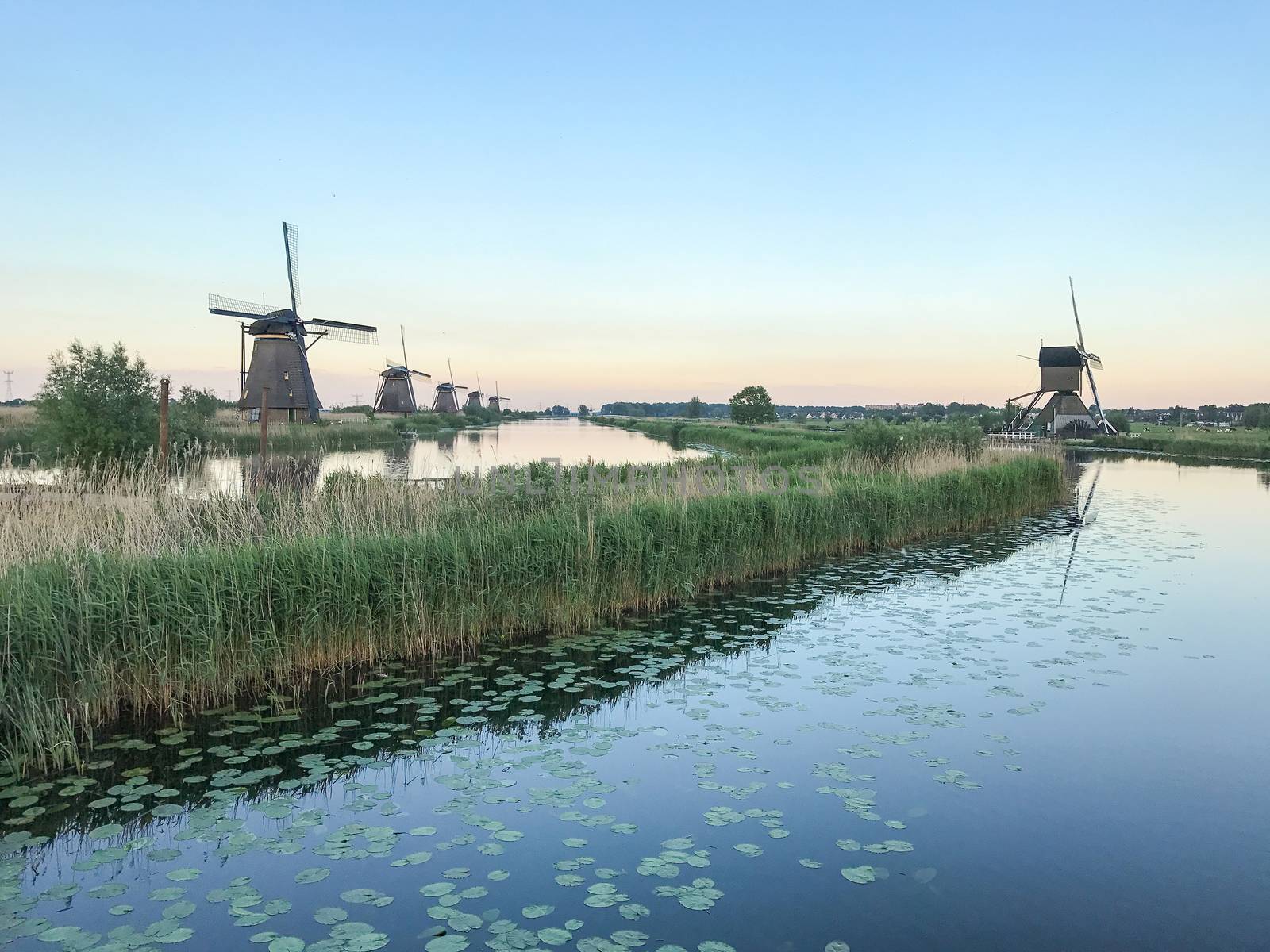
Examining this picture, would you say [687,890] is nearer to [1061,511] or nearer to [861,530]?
[861,530]

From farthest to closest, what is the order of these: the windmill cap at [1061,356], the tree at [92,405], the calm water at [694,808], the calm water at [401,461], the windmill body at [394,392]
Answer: the windmill body at [394,392]
the windmill cap at [1061,356]
the tree at [92,405]
the calm water at [401,461]
the calm water at [694,808]

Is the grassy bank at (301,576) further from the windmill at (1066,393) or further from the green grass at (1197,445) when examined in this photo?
the windmill at (1066,393)

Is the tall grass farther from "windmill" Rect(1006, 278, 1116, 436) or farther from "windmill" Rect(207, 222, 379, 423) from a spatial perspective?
"windmill" Rect(207, 222, 379, 423)

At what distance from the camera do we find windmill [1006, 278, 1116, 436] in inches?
2221

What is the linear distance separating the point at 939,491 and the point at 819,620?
27.2 ft

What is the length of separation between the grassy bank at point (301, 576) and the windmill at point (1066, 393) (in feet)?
174

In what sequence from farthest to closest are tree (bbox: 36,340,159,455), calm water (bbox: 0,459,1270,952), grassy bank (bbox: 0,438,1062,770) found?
tree (bbox: 36,340,159,455) → grassy bank (bbox: 0,438,1062,770) → calm water (bbox: 0,459,1270,952)

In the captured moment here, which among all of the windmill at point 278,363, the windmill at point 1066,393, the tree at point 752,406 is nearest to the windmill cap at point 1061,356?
the windmill at point 1066,393

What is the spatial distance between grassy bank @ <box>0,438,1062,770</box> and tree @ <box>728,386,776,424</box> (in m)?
61.6

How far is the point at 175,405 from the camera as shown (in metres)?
22.2

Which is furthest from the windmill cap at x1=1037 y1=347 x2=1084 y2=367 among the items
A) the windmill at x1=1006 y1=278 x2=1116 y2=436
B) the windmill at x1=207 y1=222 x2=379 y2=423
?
the windmill at x1=207 y1=222 x2=379 y2=423

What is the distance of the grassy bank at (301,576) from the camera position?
18.9 feet

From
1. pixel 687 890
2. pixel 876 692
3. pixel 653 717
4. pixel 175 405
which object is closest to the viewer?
pixel 687 890

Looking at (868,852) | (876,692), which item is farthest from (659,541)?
(868,852)
